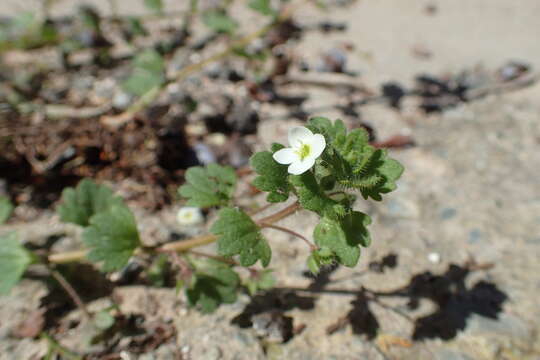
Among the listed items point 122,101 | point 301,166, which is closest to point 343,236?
point 301,166

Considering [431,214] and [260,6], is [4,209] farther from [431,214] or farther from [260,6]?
[431,214]

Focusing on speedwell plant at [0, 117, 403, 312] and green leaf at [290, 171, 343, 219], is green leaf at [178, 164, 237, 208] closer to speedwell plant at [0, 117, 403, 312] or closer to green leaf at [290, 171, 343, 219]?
speedwell plant at [0, 117, 403, 312]

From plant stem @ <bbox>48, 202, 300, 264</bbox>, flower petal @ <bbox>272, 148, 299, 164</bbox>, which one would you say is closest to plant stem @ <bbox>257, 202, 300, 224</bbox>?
plant stem @ <bbox>48, 202, 300, 264</bbox>

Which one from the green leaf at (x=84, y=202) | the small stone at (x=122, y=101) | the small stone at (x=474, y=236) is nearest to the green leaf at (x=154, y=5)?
the small stone at (x=122, y=101)

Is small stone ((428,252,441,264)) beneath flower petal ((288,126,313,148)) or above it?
beneath

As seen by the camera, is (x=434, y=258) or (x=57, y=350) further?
(x=434, y=258)
